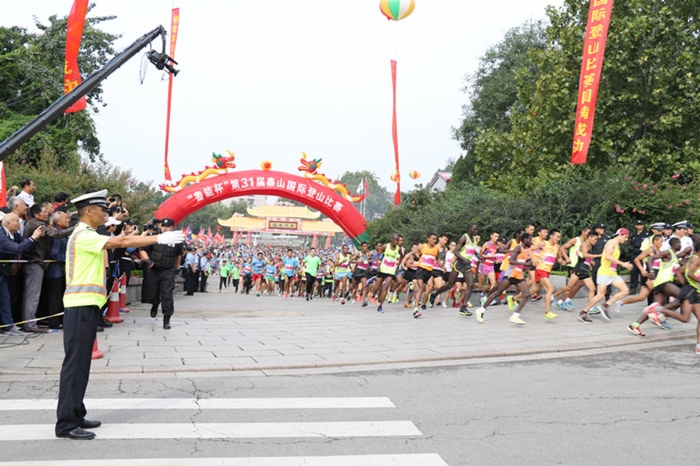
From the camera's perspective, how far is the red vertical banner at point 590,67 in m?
15.1

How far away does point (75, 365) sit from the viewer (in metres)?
4.38

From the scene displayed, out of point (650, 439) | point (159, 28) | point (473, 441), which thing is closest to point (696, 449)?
point (650, 439)

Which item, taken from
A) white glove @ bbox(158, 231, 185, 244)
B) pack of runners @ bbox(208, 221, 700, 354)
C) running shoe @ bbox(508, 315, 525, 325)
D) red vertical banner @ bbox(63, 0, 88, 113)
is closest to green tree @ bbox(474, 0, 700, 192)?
pack of runners @ bbox(208, 221, 700, 354)

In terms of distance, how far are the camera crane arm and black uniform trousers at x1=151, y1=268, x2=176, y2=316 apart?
9.04 ft

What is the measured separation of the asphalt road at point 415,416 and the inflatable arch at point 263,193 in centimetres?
1851

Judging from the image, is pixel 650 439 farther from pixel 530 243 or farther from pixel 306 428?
pixel 530 243

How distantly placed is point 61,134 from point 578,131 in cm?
1973

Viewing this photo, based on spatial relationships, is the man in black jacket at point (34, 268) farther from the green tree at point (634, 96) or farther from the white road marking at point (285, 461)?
the green tree at point (634, 96)

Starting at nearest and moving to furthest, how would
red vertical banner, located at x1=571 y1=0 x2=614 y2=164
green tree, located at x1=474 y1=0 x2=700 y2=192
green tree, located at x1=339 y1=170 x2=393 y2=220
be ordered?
red vertical banner, located at x1=571 y1=0 x2=614 y2=164 < green tree, located at x1=474 y1=0 x2=700 y2=192 < green tree, located at x1=339 y1=170 x2=393 y2=220

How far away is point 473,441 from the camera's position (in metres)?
4.44

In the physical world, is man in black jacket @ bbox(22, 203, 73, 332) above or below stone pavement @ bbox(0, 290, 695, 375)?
above

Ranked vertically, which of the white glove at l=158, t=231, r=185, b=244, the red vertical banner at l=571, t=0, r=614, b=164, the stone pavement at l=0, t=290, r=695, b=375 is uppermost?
the red vertical banner at l=571, t=0, r=614, b=164

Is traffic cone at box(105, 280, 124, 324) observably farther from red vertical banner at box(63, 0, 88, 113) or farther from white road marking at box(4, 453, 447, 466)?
white road marking at box(4, 453, 447, 466)

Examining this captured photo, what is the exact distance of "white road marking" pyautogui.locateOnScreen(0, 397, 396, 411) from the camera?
513cm
